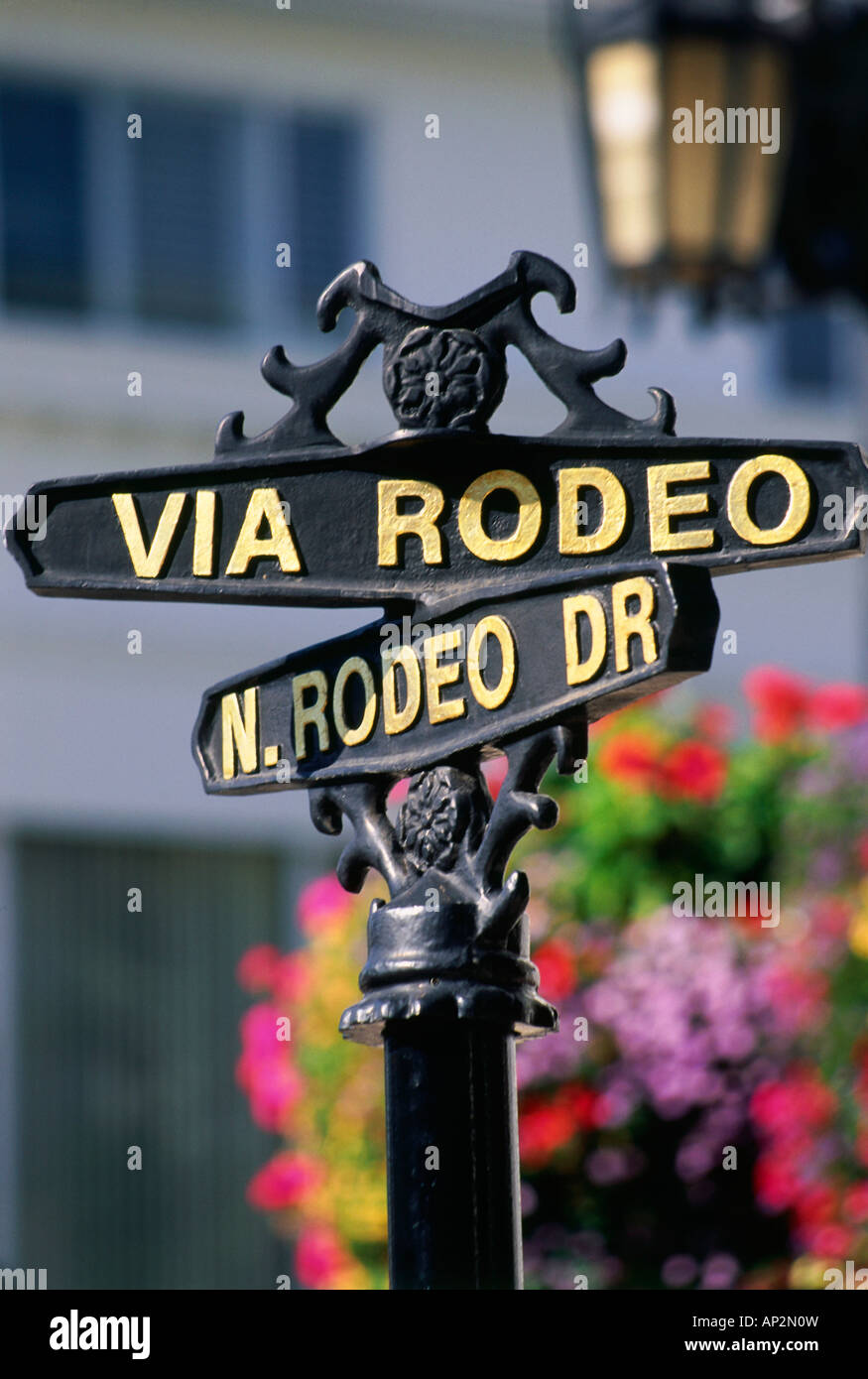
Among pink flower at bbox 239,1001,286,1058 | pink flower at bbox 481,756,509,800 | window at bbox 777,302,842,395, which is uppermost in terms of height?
window at bbox 777,302,842,395

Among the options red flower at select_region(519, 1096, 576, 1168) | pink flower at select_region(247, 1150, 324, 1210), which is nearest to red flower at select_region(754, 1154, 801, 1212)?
red flower at select_region(519, 1096, 576, 1168)

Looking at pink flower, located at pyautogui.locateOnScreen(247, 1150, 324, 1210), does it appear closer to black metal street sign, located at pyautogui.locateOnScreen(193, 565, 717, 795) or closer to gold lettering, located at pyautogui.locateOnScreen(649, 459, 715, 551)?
black metal street sign, located at pyautogui.locateOnScreen(193, 565, 717, 795)

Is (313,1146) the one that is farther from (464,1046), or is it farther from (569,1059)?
(464,1046)

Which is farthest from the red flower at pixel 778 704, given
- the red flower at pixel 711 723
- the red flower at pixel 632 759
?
the red flower at pixel 632 759

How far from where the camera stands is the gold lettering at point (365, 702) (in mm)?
2016

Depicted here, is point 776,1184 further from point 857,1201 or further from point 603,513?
point 603,513

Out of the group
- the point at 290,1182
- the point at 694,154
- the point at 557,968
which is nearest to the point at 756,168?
the point at 694,154

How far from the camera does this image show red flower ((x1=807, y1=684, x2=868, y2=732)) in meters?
4.62

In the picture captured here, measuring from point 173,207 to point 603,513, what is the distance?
23.3ft

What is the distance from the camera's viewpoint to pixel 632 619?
187 centimetres

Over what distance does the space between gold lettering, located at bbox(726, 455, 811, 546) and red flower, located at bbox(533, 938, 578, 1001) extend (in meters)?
2.54

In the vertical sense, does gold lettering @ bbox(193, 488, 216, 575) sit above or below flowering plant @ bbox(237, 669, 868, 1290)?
above

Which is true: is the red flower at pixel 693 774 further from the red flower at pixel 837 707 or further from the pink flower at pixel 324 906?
the pink flower at pixel 324 906
